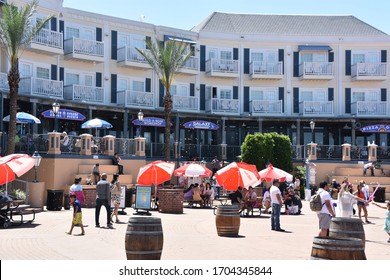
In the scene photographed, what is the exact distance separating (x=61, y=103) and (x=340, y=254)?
2885cm

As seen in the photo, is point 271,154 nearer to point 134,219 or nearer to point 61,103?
point 61,103

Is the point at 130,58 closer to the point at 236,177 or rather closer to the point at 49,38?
the point at 49,38

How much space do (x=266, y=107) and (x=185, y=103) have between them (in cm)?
604

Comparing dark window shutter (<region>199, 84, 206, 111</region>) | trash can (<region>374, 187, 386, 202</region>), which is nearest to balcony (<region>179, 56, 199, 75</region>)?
dark window shutter (<region>199, 84, 206, 111</region>)

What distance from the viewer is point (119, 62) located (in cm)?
4006

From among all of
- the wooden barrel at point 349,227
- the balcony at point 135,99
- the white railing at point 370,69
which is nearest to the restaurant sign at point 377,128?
the white railing at point 370,69

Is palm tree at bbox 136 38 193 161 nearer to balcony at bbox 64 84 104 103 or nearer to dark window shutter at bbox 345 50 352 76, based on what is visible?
balcony at bbox 64 84 104 103

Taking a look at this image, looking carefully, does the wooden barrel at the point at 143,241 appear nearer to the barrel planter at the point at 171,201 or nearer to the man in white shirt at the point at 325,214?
the man in white shirt at the point at 325,214

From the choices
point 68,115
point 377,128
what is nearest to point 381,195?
point 377,128

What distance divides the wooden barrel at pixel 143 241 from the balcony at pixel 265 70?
110 ft

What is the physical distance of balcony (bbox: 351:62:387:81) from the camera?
43.9 m

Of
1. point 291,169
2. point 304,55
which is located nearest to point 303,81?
point 304,55

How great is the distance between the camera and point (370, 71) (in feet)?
144

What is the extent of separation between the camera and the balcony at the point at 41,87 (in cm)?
3428
